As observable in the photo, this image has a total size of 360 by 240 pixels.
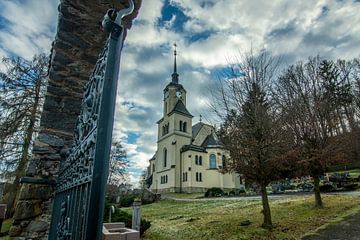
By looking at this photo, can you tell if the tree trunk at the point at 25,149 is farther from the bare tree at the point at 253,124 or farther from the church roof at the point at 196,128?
the church roof at the point at 196,128

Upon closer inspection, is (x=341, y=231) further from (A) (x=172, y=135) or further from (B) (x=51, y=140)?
(A) (x=172, y=135)

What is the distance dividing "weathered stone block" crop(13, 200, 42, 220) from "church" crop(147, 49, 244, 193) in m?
27.0

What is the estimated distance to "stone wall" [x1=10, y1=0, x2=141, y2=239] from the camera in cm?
306

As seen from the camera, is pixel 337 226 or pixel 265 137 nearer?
pixel 337 226

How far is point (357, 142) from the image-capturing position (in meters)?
21.3

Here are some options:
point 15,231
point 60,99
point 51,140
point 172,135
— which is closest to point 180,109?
point 172,135

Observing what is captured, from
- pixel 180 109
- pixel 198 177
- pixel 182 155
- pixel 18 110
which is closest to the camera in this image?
pixel 18 110

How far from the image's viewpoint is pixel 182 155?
32.9 meters

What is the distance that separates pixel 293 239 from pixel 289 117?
5.52 meters

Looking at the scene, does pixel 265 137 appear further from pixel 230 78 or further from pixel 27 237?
pixel 27 237

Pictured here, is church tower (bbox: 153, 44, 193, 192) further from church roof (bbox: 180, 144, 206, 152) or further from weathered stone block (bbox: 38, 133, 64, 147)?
weathered stone block (bbox: 38, 133, 64, 147)

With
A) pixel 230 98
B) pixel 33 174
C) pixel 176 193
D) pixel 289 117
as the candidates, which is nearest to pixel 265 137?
pixel 230 98

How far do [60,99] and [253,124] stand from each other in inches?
268

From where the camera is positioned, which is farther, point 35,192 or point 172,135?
point 172,135
